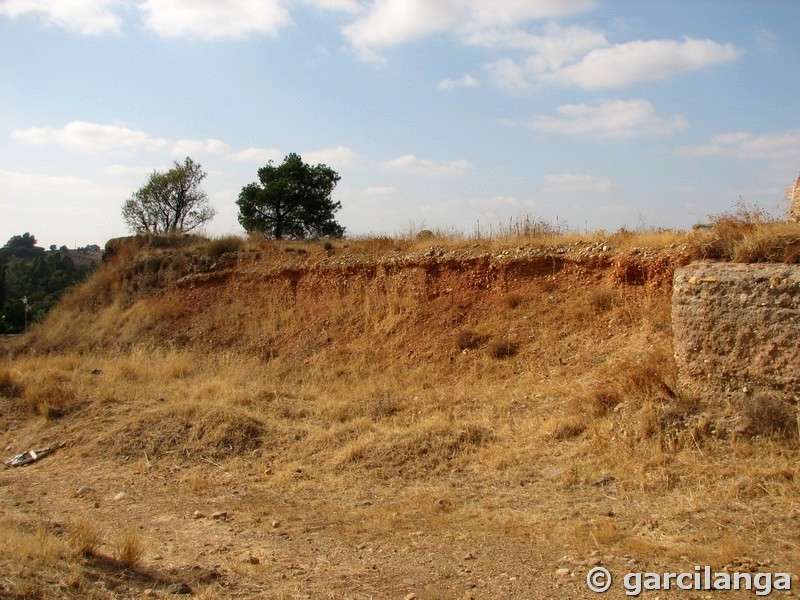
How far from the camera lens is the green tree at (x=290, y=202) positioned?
25.9 meters

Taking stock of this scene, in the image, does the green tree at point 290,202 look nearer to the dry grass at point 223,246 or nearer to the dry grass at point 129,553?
the dry grass at point 223,246

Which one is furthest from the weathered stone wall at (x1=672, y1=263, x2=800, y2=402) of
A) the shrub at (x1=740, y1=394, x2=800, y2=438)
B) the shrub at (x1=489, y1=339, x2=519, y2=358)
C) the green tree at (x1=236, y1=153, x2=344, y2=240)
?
the green tree at (x1=236, y1=153, x2=344, y2=240)

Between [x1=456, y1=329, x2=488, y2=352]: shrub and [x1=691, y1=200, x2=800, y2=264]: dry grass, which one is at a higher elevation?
[x1=691, y1=200, x2=800, y2=264]: dry grass

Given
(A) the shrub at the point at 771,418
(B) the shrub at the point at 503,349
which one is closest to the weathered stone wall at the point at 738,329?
(A) the shrub at the point at 771,418

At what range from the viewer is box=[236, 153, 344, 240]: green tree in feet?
85.1

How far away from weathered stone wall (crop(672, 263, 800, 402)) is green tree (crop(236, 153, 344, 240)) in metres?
19.3

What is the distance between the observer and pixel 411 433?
8.24 metres

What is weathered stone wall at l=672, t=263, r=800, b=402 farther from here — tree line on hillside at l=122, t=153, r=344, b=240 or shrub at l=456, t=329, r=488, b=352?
tree line on hillside at l=122, t=153, r=344, b=240

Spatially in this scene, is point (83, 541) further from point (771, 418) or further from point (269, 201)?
point (269, 201)

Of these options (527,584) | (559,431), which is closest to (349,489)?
(559,431)

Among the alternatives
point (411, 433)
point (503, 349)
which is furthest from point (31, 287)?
point (411, 433)

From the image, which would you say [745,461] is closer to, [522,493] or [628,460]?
[628,460]

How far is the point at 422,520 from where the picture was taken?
6035mm

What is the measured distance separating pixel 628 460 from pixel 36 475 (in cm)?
733
